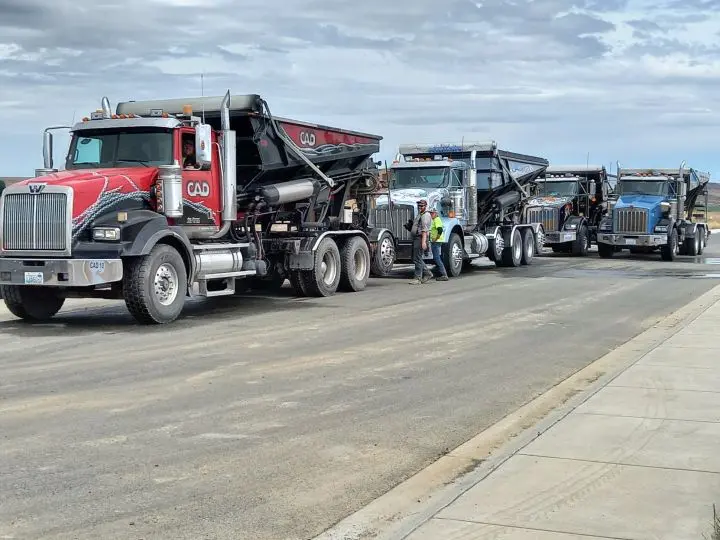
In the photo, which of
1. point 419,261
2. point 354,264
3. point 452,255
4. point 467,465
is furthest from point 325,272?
point 467,465

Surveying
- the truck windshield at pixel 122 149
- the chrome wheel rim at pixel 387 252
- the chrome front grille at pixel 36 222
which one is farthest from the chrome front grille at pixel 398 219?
the chrome front grille at pixel 36 222

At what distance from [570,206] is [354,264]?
16251 millimetres

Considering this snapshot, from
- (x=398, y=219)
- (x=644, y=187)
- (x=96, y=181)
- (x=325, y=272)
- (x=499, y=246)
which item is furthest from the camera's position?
(x=644, y=187)

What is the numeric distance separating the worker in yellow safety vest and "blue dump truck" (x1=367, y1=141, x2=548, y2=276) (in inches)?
9.0

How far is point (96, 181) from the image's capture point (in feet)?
40.4

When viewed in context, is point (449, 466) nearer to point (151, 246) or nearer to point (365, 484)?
point (365, 484)

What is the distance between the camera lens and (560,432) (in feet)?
→ 21.4

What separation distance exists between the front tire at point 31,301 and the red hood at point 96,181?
152 cm

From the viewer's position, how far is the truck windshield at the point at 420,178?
73.4ft

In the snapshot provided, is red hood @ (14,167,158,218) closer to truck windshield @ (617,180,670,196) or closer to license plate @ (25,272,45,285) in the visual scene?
license plate @ (25,272,45,285)

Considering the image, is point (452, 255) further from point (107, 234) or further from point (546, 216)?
point (107, 234)

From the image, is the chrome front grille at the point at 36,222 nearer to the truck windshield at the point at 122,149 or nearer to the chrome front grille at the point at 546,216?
the truck windshield at the point at 122,149

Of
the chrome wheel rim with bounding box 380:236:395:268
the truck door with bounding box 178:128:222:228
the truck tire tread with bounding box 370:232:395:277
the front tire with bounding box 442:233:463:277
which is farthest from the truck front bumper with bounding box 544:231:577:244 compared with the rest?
the truck door with bounding box 178:128:222:228

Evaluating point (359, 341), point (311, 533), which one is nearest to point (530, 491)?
point (311, 533)
